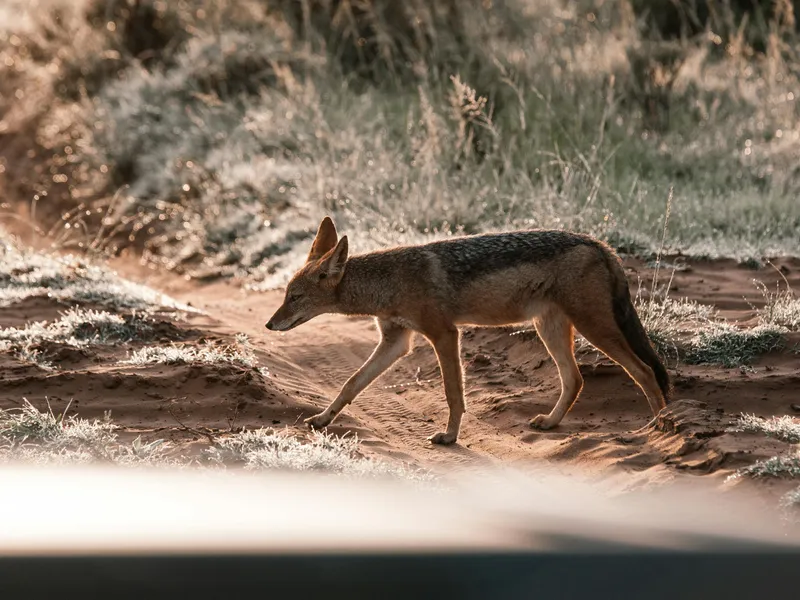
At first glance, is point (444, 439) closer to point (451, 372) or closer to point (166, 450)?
point (451, 372)

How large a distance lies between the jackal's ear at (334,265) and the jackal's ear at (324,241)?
0.33 m

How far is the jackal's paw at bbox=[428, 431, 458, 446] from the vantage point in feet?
21.7

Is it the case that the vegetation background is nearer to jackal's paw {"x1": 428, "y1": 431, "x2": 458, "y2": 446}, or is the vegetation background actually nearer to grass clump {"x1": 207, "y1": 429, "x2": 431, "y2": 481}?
jackal's paw {"x1": 428, "y1": 431, "x2": 458, "y2": 446}

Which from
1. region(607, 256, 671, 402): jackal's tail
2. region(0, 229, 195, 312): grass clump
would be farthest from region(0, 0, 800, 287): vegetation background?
region(607, 256, 671, 402): jackal's tail

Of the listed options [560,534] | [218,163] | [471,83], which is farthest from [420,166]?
[560,534]

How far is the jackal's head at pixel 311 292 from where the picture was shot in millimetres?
7008

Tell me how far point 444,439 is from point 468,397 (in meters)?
1.20

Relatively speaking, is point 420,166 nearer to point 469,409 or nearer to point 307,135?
point 307,135

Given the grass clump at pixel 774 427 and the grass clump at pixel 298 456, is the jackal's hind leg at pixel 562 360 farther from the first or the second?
the grass clump at pixel 298 456

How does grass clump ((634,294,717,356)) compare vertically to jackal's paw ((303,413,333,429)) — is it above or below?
below

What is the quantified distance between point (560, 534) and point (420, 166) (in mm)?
9423

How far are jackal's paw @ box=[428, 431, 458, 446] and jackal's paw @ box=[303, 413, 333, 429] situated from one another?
0.64 m

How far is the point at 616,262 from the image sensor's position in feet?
22.0

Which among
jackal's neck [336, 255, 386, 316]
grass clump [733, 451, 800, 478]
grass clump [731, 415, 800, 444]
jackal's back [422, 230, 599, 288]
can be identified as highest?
jackal's back [422, 230, 599, 288]
